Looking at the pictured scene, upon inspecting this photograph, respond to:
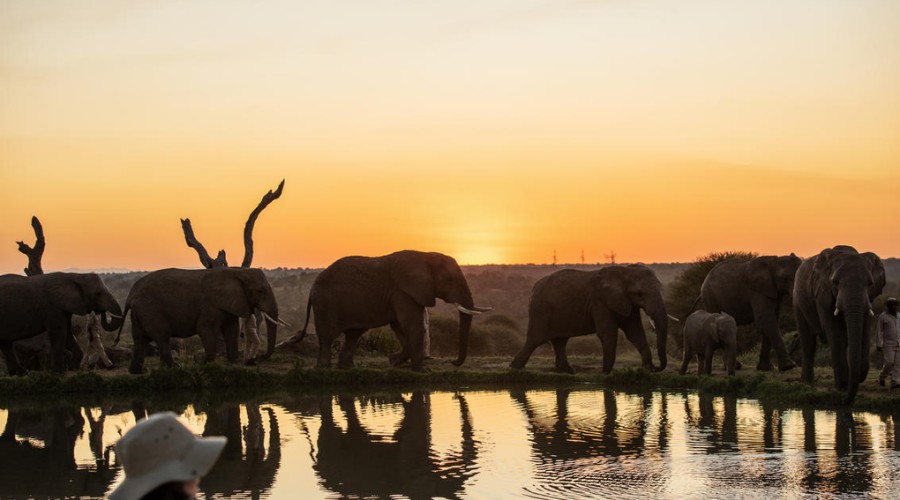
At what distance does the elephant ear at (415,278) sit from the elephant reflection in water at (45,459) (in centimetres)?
766

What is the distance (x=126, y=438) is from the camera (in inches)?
186

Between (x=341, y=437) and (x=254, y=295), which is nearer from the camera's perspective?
(x=341, y=437)

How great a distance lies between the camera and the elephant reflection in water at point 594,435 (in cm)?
1534

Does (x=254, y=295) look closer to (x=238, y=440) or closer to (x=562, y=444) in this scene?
(x=238, y=440)

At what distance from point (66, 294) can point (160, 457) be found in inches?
833

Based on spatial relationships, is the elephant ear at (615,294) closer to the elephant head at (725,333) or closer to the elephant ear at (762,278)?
the elephant head at (725,333)

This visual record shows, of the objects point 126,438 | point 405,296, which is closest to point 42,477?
point 126,438

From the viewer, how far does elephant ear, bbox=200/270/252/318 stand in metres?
25.2

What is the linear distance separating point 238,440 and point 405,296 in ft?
31.4

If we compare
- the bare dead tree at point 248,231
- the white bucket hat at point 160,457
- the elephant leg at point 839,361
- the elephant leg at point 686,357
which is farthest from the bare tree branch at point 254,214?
the white bucket hat at point 160,457

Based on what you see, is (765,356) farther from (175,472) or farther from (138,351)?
(175,472)

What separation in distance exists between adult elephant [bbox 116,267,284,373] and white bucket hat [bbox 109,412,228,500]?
67.5 feet

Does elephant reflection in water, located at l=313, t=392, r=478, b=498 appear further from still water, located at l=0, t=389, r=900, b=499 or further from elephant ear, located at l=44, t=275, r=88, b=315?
elephant ear, located at l=44, t=275, r=88, b=315

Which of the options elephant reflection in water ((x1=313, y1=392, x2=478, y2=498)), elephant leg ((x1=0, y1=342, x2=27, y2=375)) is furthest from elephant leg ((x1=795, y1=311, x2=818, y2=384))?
elephant leg ((x1=0, y1=342, x2=27, y2=375))
